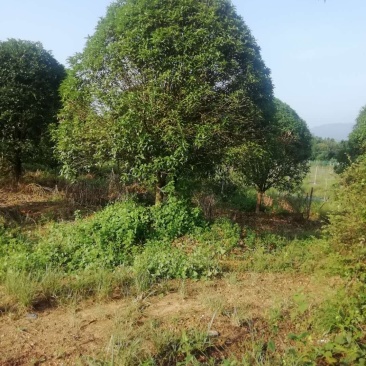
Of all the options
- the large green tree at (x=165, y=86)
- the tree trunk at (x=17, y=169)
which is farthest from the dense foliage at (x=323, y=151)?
the large green tree at (x=165, y=86)

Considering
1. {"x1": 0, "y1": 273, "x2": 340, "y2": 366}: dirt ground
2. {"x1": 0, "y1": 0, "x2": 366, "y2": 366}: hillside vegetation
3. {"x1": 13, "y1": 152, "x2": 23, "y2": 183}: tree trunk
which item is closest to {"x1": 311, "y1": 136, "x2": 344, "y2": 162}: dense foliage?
{"x1": 13, "y1": 152, "x2": 23, "y2": 183}: tree trunk

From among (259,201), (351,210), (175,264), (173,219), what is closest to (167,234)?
(173,219)

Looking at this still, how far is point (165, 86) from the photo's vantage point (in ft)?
21.1

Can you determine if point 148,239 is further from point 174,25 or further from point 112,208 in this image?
point 174,25

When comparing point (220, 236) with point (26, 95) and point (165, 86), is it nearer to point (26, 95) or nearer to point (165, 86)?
point (165, 86)

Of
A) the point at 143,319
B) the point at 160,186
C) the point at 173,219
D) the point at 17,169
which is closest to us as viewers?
the point at 143,319

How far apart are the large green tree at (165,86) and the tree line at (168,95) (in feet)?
0.06

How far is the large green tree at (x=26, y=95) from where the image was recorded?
9.90 metres

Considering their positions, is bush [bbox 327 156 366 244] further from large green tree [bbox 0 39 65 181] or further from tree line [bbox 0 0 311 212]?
large green tree [bbox 0 39 65 181]

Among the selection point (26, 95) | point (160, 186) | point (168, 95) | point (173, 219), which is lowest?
point (173, 219)

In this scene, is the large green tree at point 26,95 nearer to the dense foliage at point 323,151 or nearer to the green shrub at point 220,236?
the green shrub at point 220,236

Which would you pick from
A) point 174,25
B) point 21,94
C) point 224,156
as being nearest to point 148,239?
point 224,156

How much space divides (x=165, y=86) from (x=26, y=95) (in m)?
5.31

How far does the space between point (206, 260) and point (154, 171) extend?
196 cm
